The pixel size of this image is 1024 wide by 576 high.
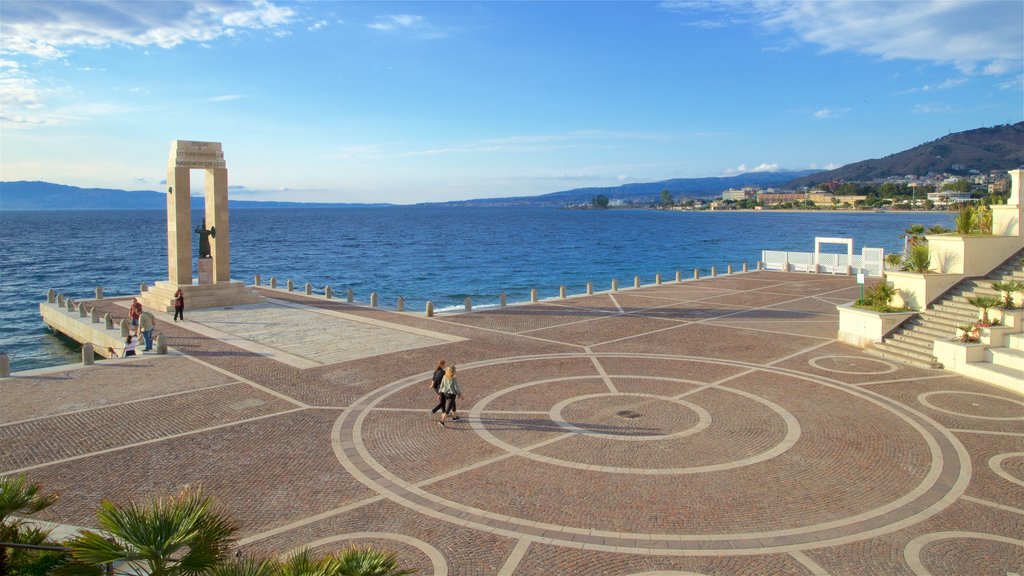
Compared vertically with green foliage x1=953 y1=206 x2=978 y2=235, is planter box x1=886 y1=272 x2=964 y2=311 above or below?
below

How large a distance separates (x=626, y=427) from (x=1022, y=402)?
991 centimetres

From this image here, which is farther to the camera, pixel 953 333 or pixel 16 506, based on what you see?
Answer: pixel 953 333

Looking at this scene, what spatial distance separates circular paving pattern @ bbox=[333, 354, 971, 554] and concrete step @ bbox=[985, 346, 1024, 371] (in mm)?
4599

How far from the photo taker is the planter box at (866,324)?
21.9m

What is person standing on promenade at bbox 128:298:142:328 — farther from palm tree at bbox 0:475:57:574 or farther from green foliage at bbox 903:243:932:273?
green foliage at bbox 903:243:932:273

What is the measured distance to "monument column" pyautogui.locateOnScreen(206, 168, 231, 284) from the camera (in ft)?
105

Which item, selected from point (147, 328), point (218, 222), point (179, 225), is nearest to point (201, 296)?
point (179, 225)

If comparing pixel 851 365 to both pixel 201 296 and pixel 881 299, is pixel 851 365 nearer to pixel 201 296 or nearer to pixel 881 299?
pixel 881 299

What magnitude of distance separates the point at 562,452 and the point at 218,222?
2517cm

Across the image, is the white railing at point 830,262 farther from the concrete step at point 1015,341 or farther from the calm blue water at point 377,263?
the concrete step at point 1015,341

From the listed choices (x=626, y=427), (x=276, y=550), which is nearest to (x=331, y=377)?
(x=626, y=427)

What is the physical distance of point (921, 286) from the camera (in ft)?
74.7

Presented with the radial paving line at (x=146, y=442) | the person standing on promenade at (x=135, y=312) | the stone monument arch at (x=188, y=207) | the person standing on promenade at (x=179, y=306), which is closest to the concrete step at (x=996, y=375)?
the radial paving line at (x=146, y=442)

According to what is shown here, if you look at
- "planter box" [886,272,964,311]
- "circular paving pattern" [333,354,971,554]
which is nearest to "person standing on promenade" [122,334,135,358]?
"circular paving pattern" [333,354,971,554]
